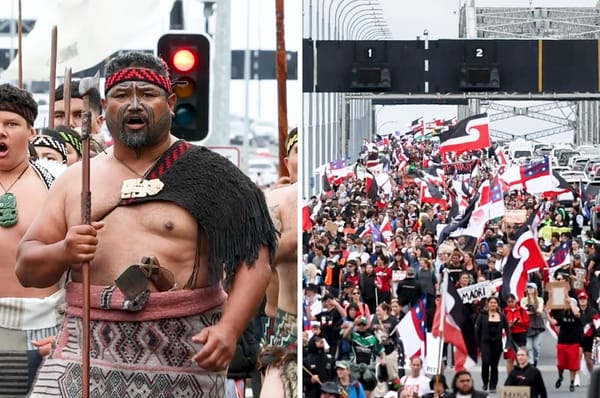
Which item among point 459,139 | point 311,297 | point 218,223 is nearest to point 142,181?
point 218,223

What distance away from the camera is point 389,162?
184 ft

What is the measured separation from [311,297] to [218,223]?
1773 cm

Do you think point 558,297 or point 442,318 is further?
point 558,297

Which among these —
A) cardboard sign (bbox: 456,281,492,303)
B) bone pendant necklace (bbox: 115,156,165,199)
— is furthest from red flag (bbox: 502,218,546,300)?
bone pendant necklace (bbox: 115,156,165,199)

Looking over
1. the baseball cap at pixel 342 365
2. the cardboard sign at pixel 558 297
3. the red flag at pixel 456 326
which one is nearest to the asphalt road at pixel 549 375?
the red flag at pixel 456 326

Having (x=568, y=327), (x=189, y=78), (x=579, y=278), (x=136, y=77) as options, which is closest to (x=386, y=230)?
(x=579, y=278)

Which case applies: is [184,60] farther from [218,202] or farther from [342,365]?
[342,365]

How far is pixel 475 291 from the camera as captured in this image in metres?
23.4

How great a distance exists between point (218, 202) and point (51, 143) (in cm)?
318

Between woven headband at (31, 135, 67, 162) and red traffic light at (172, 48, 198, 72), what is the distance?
785 mm

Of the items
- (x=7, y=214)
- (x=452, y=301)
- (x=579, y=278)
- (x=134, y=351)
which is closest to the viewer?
(x=134, y=351)

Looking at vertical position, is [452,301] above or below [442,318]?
above

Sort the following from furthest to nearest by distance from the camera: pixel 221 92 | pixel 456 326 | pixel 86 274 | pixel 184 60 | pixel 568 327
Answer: pixel 568 327 < pixel 456 326 < pixel 221 92 < pixel 184 60 < pixel 86 274

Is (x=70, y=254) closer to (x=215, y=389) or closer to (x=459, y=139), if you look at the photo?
(x=215, y=389)
